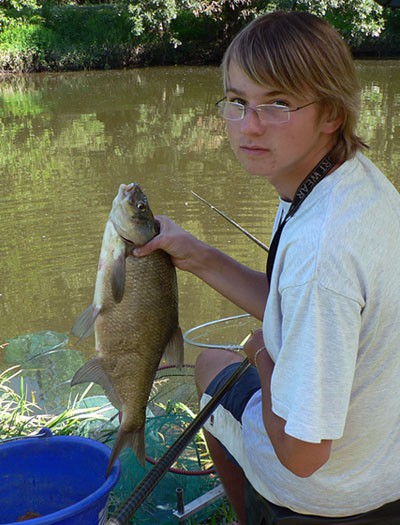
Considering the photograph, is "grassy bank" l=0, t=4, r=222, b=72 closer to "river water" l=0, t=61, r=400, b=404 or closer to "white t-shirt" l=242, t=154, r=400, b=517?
"river water" l=0, t=61, r=400, b=404

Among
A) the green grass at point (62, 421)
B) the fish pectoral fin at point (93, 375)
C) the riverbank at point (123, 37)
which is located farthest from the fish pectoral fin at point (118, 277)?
the riverbank at point (123, 37)

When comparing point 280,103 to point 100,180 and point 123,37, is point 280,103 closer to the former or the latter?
point 100,180

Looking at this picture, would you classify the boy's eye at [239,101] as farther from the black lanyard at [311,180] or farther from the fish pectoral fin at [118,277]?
the fish pectoral fin at [118,277]

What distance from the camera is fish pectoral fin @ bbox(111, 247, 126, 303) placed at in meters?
2.11

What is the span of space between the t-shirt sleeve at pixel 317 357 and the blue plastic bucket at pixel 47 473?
1.01 m

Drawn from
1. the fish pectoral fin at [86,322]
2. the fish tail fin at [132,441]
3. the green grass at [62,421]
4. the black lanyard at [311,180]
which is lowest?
the green grass at [62,421]

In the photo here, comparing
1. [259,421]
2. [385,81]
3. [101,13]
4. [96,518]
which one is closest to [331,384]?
[259,421]

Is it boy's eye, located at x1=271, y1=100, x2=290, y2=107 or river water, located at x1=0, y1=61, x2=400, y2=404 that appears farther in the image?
river water, located at x1=0, y1=61, x2=400, y2=404

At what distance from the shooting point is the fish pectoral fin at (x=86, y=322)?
2139mm

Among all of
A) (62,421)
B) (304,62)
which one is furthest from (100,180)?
(304,62)

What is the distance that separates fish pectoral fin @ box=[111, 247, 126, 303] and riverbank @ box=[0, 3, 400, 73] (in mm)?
24306

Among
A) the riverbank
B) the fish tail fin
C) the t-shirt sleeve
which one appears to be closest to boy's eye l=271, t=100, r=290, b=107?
the t-shirt sleeve

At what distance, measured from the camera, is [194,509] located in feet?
8.00

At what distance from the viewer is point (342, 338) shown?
142 centimetres
